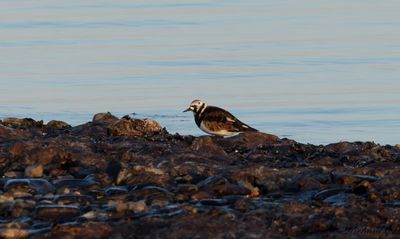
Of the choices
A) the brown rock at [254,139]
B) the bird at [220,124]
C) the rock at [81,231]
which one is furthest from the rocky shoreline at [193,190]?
the bird at [220,124]

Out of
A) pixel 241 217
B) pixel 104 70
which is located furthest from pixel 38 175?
pixel 104 70

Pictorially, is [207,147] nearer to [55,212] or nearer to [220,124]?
[220,124]

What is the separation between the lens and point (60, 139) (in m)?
10.3

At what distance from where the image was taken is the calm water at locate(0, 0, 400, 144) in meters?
16.8

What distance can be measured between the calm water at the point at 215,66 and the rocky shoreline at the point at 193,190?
552cm

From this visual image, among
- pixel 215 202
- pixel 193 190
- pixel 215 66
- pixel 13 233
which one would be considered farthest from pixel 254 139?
pixel 215 66

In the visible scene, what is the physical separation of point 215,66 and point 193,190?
518 inches

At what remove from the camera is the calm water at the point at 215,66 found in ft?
55.1

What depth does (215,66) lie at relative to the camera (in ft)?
67.9

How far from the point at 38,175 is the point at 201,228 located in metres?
2.09

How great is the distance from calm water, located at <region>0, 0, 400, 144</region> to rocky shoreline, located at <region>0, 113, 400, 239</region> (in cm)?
552

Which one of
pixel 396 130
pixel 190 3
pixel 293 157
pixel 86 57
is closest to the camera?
pixel 293 157

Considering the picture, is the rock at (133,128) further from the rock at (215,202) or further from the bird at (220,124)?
the rock at (215,202)

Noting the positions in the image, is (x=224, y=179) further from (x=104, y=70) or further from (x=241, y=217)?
(x=104, y=70)
